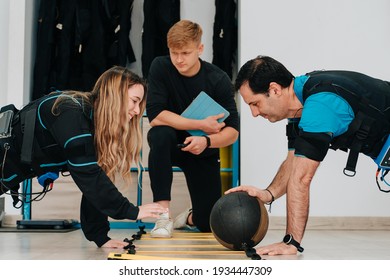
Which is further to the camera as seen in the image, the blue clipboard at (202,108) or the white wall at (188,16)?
the white wall at (188,16)

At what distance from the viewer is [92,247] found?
3.08 meters

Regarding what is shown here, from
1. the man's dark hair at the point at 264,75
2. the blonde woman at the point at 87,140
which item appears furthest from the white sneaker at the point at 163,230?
the man's dark hair at the point at 264,75

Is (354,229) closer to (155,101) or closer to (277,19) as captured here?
(277,19)

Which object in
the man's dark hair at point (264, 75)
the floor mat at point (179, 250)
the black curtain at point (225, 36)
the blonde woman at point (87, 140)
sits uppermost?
the black curtain at point (225, 36)

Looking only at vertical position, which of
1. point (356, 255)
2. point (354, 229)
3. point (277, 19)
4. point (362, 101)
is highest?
point (277, 19)

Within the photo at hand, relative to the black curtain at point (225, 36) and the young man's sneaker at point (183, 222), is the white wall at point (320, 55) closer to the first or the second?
the black curtain at point (225, 36)

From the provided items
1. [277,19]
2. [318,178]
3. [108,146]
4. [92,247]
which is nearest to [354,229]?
[318,178]

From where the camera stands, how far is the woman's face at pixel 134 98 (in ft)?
8.74

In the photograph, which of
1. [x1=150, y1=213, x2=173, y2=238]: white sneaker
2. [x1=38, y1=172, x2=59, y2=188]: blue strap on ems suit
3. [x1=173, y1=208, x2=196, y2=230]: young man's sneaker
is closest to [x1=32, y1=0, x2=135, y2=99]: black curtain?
[x1=173, y1=208, x2=196, y2=230]: young man's sneaker

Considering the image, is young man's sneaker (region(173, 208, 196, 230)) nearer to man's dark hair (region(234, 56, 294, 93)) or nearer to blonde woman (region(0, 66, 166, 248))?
blonde woman (region(0, 66, 166, 248))

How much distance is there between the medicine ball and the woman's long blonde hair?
49cm

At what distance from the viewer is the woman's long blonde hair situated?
2594 mm

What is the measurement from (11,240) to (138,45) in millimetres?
2895

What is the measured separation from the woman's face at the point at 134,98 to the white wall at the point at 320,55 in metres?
2.69
